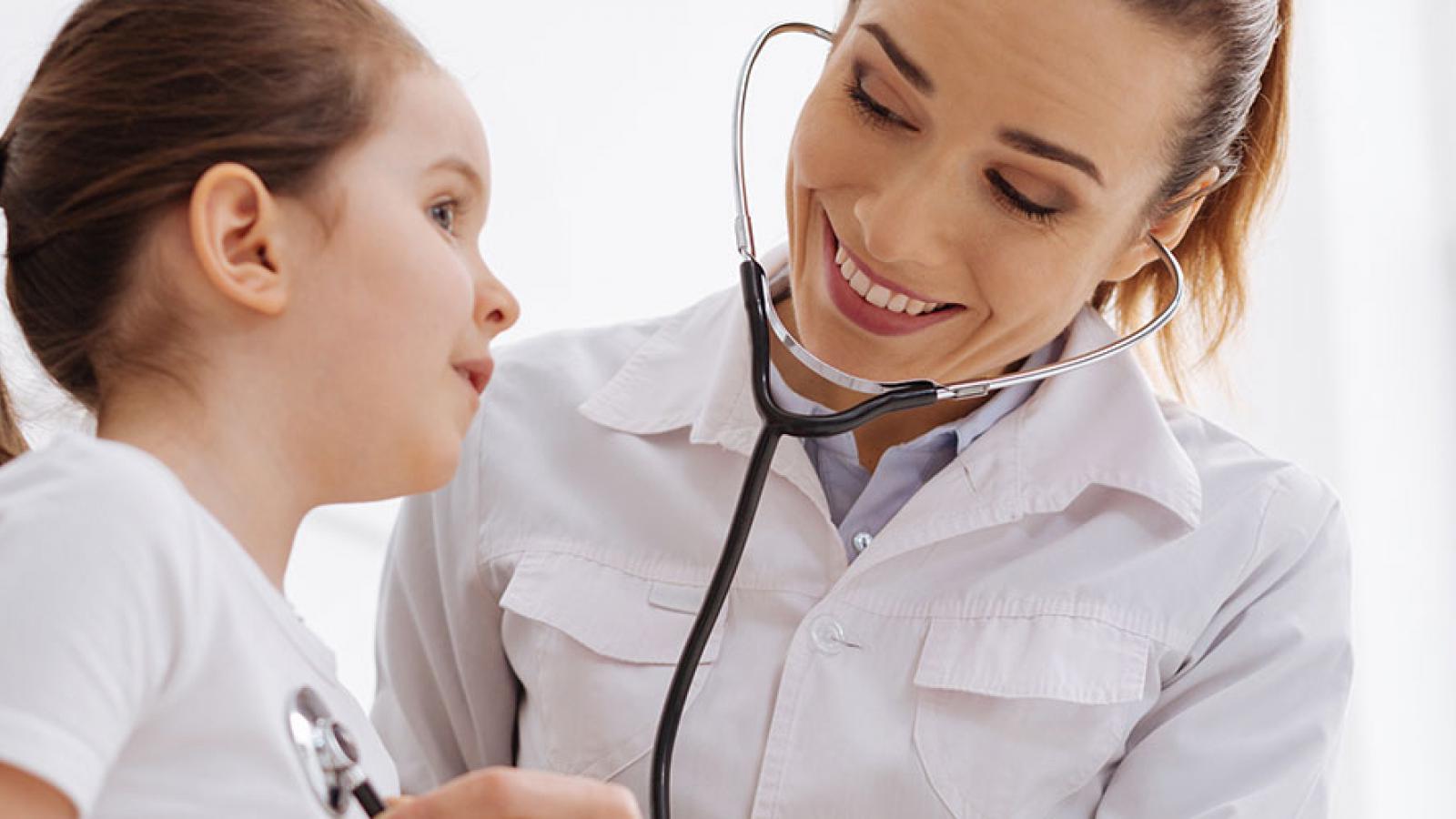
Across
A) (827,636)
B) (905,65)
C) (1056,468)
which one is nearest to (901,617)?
(827,636)

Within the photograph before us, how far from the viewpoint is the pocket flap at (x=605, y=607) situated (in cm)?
126

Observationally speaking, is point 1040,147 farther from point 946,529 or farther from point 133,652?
point 133,652

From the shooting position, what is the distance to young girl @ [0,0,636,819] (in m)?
0.78

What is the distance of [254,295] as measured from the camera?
34.1 inches

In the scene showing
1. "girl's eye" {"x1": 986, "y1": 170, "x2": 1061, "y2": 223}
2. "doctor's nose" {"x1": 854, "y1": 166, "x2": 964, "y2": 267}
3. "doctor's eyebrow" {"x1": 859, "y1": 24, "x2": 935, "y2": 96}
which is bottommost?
"doctor's nose" {"x1": 854, "y1": 166, "x2": 964, "y2": 267}

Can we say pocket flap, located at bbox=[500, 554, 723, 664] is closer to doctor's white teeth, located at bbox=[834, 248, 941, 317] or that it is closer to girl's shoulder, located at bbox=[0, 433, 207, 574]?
doctor's white teeth, located at bbox=[834, 248, 941, 317]

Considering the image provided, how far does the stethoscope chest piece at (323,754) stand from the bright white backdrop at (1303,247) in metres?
1.11

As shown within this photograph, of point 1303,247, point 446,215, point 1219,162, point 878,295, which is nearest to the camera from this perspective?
point 446,215

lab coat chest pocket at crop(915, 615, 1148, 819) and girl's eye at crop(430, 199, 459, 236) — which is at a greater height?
girl's eye at crop(430, 199, 459, 236)

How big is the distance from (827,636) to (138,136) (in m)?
0.60

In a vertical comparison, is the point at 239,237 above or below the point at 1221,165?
below

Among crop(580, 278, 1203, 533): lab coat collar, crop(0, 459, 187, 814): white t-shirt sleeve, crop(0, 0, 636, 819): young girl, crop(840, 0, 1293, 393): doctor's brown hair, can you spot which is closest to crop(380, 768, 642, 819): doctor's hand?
crop(0, 0, 636, 819): young girl

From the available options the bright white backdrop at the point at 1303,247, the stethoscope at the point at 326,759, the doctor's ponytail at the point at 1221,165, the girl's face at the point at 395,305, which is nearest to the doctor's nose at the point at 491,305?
the girl's face at the point at 395,305

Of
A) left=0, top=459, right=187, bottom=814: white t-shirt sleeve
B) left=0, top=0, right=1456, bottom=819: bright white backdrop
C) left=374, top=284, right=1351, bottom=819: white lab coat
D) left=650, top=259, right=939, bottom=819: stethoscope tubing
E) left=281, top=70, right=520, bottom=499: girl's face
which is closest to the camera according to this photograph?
left=0, top=459, right=187, bottom=814: white t-shirt sleeve
